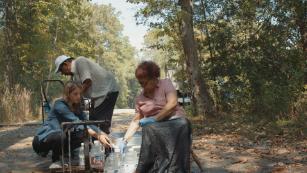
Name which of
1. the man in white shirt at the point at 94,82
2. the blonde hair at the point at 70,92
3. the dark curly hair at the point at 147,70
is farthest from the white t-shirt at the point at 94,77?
the dark curly hair at the point at 147,70

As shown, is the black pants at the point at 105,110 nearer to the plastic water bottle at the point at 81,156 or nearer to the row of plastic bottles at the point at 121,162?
the plastic water bottle at the point at 81,156

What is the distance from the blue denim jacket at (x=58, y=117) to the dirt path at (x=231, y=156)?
1.16m

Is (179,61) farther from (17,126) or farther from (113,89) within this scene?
(113,89)

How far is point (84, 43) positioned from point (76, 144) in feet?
106

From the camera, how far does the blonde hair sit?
6230mm

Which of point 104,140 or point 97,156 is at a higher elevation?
point 104,140

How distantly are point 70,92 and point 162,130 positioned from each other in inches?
81.9

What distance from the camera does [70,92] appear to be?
6.25 m

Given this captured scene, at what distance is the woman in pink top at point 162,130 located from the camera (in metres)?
4.51

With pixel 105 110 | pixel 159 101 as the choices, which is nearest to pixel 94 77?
pixel 105 110

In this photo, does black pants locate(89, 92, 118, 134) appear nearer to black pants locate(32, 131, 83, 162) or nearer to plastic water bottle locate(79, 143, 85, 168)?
plastic water bottle locate(79, 143, 85, 168)

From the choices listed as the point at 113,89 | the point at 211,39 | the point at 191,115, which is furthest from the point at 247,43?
the point at 113,89

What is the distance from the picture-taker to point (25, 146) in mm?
10766

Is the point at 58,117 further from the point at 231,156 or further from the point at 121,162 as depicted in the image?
the point at 231,156
